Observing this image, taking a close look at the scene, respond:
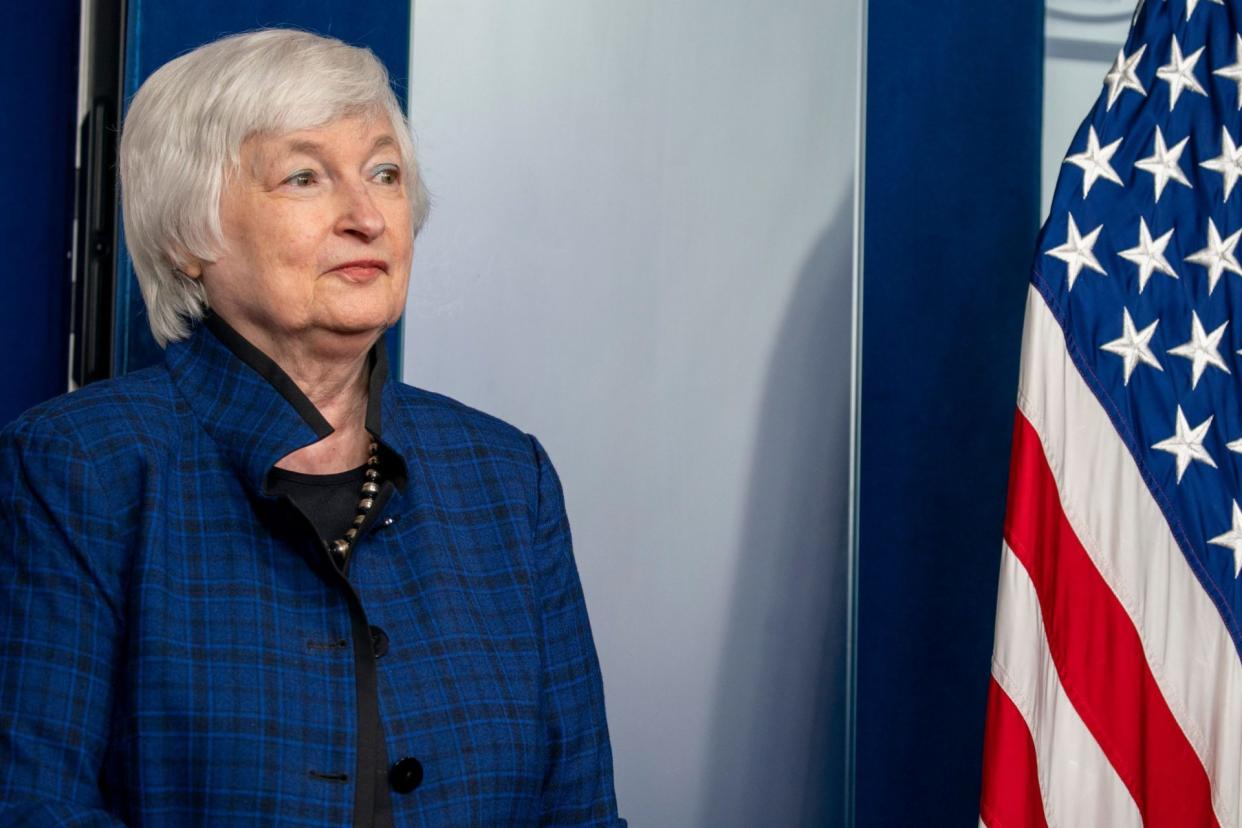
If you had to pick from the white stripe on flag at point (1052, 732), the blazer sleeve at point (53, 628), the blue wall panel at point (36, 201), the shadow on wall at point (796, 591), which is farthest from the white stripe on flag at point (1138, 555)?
the blue wall panel at point (36, 201)

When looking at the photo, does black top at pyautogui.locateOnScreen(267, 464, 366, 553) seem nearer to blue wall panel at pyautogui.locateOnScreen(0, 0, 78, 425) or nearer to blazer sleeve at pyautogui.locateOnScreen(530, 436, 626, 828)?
blazer sleeve at pyautogui.locateOnScreen(530, 436, 626, 828)

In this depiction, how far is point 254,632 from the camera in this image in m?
1.39

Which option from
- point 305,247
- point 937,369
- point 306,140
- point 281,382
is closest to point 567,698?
point 281,382

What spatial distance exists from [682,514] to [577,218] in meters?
0.51

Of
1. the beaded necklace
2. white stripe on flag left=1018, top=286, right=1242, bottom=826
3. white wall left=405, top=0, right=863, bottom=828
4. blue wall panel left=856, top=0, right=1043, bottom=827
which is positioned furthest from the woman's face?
blue wall panel left=856, top=0, right=1043, bottom=827

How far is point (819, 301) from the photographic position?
2408 millimetres

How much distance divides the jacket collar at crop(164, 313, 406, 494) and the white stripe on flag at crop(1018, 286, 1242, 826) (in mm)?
927

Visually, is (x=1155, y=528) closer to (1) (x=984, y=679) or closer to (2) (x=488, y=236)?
(1) (x=984, y=679)

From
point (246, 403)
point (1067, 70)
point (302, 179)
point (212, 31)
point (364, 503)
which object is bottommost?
point (364, 503)

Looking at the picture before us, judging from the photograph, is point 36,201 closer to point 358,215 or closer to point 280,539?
point 358,215

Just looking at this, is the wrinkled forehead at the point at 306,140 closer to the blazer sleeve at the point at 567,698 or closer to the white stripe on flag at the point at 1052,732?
the blazer sleeve at the point at 567,698

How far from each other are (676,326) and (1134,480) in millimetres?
762

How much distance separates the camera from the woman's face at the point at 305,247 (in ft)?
4.95

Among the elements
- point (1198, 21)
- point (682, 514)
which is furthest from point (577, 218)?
point (1198, 21)
